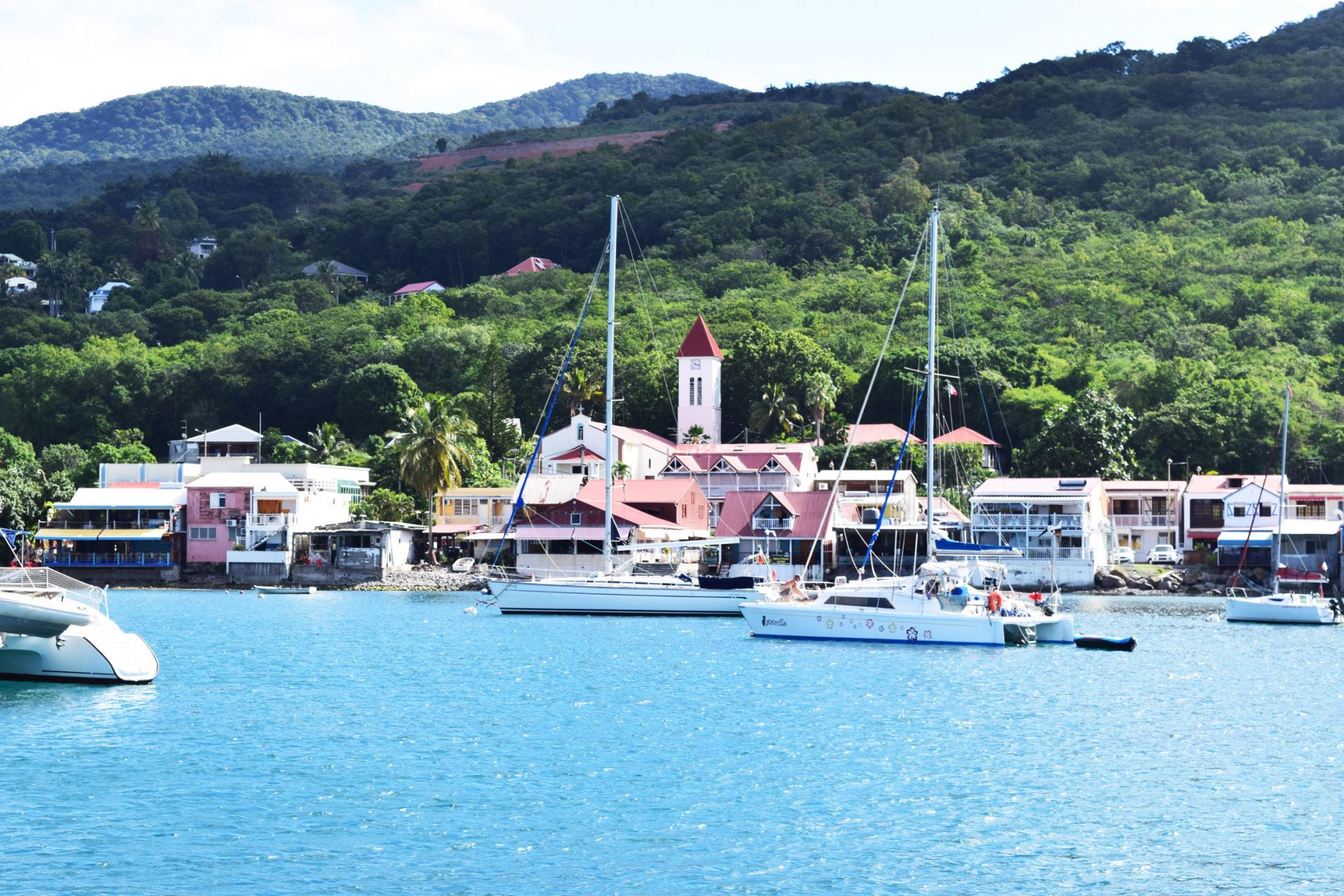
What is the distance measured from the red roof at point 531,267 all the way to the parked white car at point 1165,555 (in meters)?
79.1

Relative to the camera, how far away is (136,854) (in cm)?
1994

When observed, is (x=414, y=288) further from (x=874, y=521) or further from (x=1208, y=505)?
(x=1208, y=505)

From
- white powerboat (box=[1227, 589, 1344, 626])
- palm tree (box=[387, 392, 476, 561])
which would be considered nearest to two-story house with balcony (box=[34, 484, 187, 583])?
palm tree (box=[387, 392, 476, 561])

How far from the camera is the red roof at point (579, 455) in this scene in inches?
3506

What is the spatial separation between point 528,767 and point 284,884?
26.6 feet

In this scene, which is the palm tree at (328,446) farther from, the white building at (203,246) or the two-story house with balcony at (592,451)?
the white building at (203,246)

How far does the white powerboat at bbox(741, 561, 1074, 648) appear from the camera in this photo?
45438mm

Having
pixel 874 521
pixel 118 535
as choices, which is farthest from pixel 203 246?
pixel 874 521

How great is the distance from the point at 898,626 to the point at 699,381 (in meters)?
55.5

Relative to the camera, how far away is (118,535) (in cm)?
7919

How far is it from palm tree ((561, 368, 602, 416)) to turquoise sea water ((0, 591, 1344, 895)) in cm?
5300

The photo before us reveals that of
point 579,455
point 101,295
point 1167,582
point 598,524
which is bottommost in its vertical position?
point 1167,582

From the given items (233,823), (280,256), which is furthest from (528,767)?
(280,256)

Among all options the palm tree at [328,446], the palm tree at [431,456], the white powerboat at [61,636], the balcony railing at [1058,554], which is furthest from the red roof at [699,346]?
the white powerboat at [61,636]
